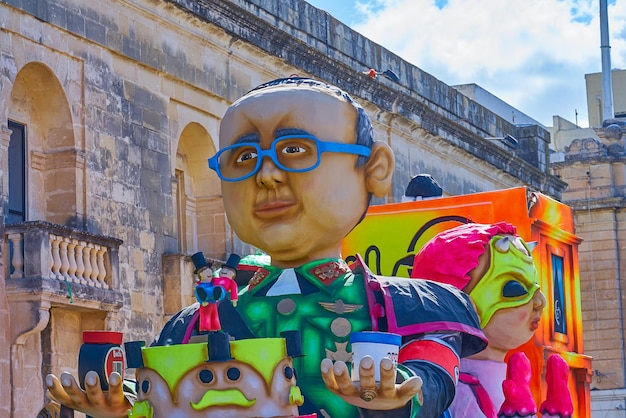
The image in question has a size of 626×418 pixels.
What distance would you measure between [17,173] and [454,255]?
884cm

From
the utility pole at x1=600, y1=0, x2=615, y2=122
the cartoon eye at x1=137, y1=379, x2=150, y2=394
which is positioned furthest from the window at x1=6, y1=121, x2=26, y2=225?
the utility pole at x1=600, y1=0, x2=615, y2=122

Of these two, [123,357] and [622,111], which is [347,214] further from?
[622,111]

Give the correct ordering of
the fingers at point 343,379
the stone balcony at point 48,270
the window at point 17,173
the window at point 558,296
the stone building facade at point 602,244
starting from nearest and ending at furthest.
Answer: the fingers at point 343,379 → the window at point 558,296 → the stone balcony at point 48,270 → the window at point 17,173 → the stone building facade at point 602,244

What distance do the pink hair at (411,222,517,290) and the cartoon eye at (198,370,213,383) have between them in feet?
6.45

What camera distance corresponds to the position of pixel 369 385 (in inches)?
181

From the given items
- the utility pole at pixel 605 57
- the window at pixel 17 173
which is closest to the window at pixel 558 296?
the window at pixel 17 173

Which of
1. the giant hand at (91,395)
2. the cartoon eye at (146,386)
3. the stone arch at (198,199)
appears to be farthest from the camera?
the stone arch at (198,199)

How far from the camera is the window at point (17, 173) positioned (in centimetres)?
1466

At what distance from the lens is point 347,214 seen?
5602 mm

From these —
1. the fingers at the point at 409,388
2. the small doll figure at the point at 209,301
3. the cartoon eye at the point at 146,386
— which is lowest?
the fingers at the point at 409,388

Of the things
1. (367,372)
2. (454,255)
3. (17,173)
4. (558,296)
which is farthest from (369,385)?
(17,173)

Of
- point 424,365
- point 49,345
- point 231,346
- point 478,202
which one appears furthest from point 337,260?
point 49,345

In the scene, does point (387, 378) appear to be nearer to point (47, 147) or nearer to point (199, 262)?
point (199, 262)

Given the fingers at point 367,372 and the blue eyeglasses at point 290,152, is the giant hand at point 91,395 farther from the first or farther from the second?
the blue eyeglasses at point 290,152
